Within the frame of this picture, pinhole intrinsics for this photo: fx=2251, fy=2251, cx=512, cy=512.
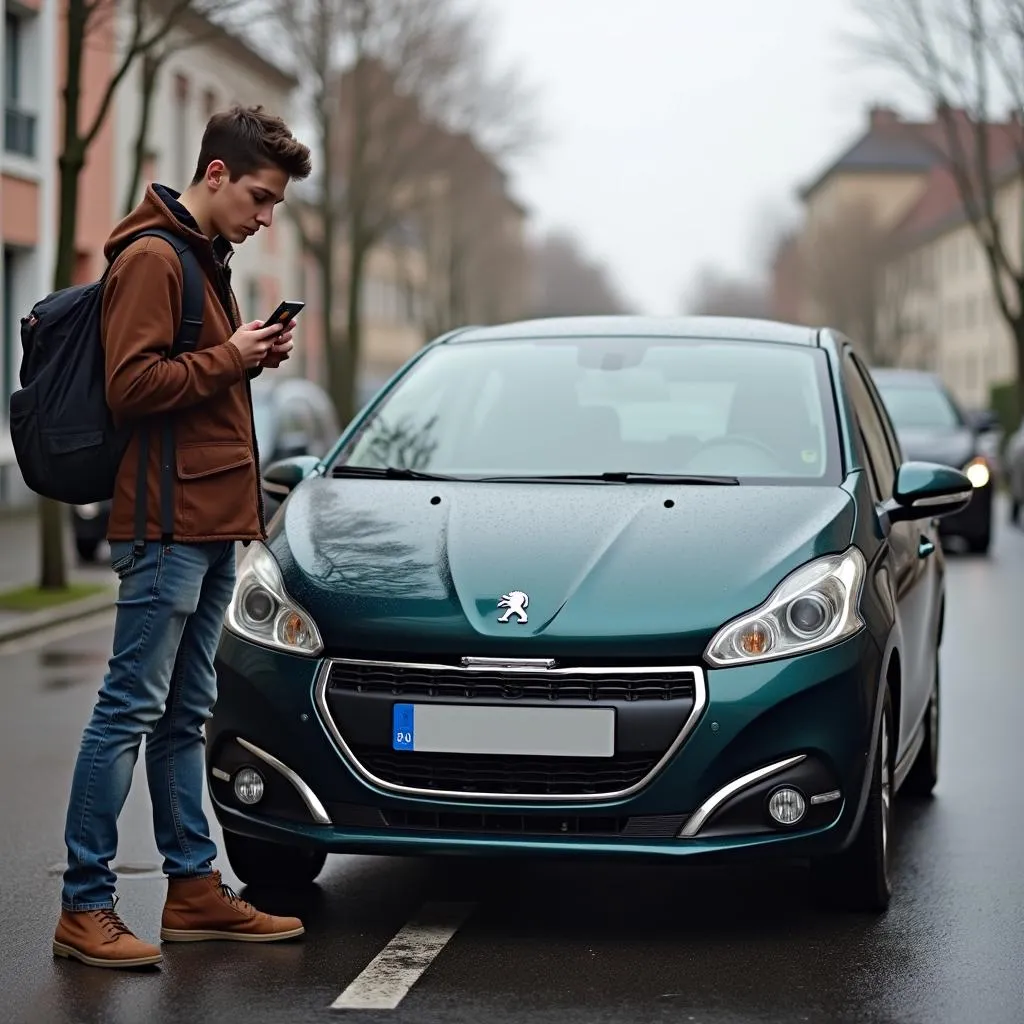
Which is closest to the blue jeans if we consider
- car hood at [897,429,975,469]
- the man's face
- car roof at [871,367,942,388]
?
the man's face

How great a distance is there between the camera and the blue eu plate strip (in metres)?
5.18

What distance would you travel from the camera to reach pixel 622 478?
20.2 feet

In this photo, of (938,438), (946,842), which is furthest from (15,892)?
(938,438)

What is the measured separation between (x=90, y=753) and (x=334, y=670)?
60 centimetres

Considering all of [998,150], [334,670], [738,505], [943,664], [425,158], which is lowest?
[943,664]

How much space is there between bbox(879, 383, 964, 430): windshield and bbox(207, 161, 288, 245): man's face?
50.5ft

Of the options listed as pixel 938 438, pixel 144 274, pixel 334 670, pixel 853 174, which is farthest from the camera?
pixel 853 174

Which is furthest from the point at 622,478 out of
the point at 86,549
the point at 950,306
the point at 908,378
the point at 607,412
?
the point at 950,306

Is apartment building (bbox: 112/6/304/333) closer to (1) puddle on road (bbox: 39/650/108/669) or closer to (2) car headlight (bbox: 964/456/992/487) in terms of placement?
(2) car headlight (bbox: 964/456/992/487)

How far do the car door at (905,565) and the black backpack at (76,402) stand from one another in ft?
6.93

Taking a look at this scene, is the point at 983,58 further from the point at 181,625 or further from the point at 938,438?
the point at 181,625

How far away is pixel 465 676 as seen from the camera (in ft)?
17.0

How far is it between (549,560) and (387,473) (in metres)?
1.03

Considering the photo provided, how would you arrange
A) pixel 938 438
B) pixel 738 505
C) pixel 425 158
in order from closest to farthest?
pixel 738 505, pixel 938 438, pixel 425 158
